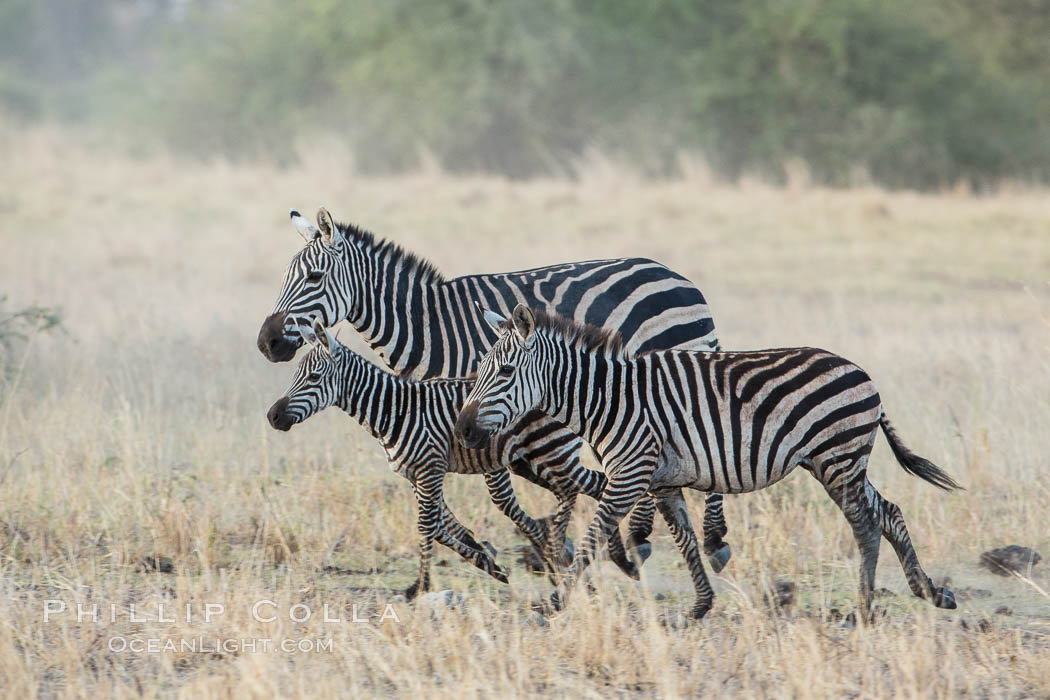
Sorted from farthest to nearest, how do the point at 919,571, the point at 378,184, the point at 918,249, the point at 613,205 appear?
the point at 378,184
the point at 613,205
the point at 918,249
the point at 919,571

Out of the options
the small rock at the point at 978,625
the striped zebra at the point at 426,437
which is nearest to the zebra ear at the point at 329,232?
the striped zebra at the point at 426,437

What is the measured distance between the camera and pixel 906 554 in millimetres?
5598

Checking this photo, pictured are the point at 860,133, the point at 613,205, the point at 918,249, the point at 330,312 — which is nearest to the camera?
the point at 330,312

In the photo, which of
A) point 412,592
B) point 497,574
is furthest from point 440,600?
point 497,574

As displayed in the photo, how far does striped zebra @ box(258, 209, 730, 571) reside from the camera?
6184 mm

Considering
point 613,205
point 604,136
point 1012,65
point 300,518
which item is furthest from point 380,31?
point 300,518

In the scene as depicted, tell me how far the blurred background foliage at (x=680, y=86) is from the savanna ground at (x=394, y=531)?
1458cm

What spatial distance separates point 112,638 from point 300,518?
5.25 feet

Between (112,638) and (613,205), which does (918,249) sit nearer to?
(613,205)

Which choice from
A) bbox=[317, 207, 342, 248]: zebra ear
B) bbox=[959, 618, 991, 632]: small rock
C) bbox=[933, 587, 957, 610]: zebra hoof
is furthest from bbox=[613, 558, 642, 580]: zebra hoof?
bbox=[317, 207, 342, 248]: zebra ear

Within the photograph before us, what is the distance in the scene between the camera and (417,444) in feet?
18.9

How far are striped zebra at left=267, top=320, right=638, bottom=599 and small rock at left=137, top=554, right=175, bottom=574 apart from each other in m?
1.12

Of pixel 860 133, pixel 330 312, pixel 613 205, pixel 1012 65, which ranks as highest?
pixel 1012 65

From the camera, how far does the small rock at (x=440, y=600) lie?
5444 millimetres
